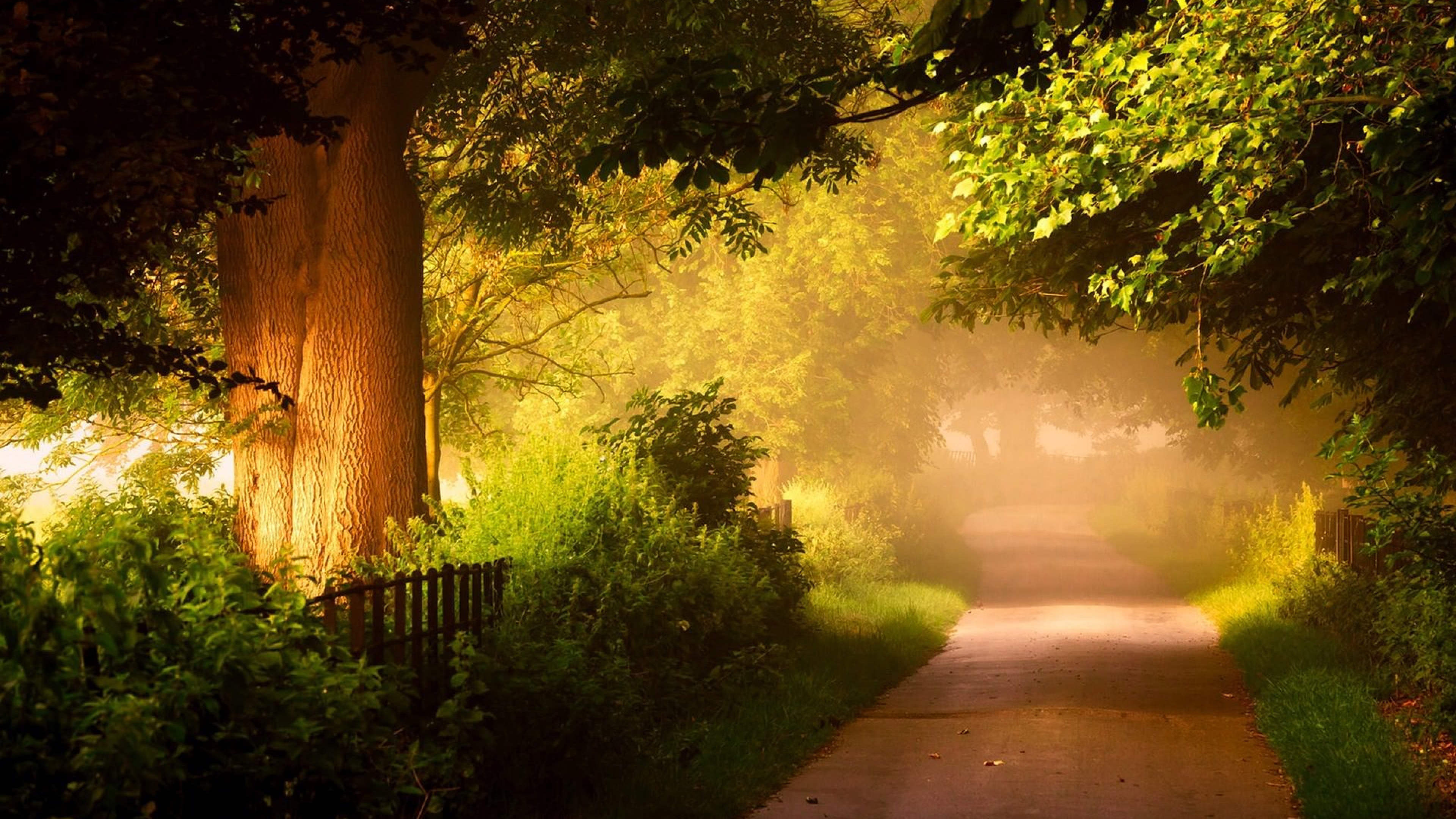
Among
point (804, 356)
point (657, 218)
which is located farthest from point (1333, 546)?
point (804, 356)

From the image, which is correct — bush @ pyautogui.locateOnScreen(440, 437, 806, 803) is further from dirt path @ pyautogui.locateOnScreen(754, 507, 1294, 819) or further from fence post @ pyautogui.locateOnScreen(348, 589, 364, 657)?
dirt path @ pyautogui.locateOnScreen(754, 507, 1294, 819)

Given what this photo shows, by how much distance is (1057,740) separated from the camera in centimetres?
1013

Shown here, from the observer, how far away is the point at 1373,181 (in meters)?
Answer: 11.0

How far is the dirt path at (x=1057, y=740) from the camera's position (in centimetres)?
802

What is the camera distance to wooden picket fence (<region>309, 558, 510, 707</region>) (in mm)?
6480

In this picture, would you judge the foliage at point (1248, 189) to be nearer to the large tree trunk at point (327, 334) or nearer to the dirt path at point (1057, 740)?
the dirt path at point (1057, 740)

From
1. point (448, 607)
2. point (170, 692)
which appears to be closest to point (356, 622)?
point (448, 607)

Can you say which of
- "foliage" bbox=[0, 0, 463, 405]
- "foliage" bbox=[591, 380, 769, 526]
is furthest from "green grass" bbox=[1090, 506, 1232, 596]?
"foliage" bbox=[0, 0, 463, 405]

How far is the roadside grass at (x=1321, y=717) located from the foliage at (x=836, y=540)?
227 inches

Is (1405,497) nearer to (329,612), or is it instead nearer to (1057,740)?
(1057,740)

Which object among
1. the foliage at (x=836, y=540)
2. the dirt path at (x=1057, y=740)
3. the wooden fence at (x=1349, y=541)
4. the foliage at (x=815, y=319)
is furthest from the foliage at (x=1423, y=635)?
the foliage at (x=815, y=319)

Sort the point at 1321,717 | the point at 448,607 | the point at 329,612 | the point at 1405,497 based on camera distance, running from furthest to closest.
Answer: the point at 1321,717 < the point at 1405,497 < the point at 448,607 < the point at 329,612

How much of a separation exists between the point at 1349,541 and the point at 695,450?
339 inches

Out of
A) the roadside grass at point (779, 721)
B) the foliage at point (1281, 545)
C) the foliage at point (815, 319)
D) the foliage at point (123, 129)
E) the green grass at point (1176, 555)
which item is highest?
the foliage at point (815, 319)
